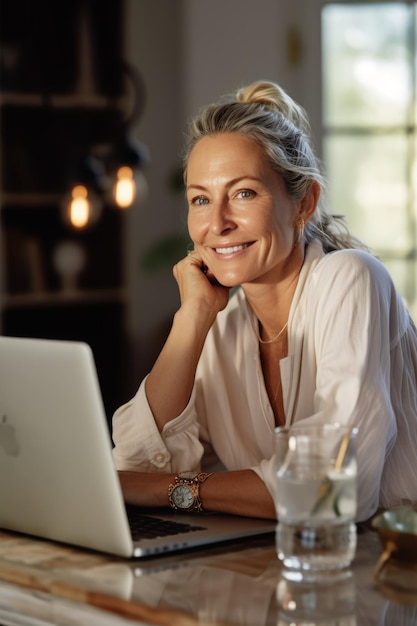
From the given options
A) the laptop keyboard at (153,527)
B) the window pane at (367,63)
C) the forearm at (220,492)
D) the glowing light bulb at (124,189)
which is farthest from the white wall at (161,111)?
the laptop keyboard at (153,527)

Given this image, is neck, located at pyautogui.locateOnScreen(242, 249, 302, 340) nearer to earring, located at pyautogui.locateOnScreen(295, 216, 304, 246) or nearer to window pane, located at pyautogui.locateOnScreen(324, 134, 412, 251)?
earring, located at pyautogui.locateOnScreen(295, 216, 304, 246)

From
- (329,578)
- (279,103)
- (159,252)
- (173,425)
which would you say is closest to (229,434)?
(173,425)

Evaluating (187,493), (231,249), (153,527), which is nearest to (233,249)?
(231,249)

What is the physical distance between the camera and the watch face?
5.97 feet

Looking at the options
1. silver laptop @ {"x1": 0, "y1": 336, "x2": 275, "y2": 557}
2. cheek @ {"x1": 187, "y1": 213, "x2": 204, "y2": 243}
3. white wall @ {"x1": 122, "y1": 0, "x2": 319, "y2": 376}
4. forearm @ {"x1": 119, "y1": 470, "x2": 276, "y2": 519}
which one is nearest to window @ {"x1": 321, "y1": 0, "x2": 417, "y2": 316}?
white wall @ {"x1": 122, "y1": 0, "x2": 319, "y2": 376}

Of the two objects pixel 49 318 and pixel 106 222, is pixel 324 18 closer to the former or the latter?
pixel 106 222

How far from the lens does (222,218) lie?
2.08 metres

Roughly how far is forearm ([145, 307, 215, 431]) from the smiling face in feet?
0.39

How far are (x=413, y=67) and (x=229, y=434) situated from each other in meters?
2.82

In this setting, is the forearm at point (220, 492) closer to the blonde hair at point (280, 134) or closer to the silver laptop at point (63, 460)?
the silver laptop at point (63, 460)

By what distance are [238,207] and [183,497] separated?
57 cm

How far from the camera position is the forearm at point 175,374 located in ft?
6.92

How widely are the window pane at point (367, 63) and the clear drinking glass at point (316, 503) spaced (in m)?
3.37

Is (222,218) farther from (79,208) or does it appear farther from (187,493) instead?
(79,208)
